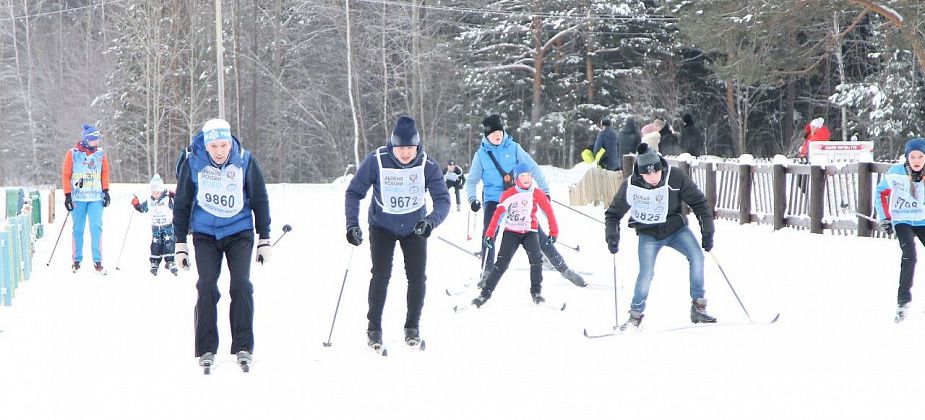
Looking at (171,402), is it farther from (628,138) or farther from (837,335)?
(628,138)

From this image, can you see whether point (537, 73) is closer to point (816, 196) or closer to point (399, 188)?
point (816, 196)

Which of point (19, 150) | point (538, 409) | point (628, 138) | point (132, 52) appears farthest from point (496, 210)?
point (19, 150)

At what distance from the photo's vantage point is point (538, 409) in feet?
17.8

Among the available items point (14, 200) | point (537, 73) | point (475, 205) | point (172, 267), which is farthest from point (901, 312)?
point (537, 73)

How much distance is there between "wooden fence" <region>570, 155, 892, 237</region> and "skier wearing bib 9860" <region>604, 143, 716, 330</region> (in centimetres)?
571

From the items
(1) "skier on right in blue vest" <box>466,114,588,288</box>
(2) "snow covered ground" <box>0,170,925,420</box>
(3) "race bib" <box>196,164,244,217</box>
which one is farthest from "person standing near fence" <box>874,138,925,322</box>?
(3) "race bib" <box>196,164,244,217</box>

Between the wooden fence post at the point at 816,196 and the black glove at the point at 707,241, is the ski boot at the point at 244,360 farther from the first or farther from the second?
the wooden fence post at the point at 816,196

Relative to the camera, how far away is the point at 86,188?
11570mm

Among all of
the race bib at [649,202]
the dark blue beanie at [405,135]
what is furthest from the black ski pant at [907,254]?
the dark blue beanie at [405,135]

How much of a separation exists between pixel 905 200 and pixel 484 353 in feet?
10.8

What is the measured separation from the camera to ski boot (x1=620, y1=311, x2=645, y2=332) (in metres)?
7.68

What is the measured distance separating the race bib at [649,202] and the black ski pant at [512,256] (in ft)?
4.89

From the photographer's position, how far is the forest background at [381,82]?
127 ft

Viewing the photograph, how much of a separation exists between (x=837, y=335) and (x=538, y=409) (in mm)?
2901
